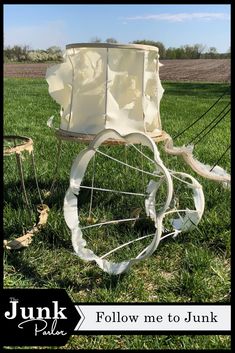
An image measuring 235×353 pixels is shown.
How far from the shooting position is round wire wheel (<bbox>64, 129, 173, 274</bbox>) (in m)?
1.65

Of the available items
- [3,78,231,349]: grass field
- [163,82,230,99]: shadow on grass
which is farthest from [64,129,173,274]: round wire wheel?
[163,82,230,99]: shadow on grass

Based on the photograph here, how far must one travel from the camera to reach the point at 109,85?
1.94 meters

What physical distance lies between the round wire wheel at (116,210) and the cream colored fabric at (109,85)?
0.49 feet

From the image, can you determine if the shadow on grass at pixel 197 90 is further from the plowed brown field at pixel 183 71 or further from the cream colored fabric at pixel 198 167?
the cream colored fabric at pixel 198 167

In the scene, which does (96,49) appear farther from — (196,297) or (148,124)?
(196,297)

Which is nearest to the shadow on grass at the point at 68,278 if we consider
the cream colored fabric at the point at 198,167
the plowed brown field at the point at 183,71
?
the cream colored fabric at the point at 198,167

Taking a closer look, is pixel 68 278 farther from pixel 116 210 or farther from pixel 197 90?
pixel 197 90

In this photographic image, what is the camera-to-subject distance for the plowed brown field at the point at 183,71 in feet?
37.2

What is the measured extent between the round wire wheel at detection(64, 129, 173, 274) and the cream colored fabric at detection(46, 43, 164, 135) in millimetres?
150

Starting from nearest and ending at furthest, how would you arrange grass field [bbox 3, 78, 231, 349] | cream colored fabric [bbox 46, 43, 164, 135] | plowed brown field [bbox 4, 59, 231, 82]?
grass field [bbox 3, 78, 231, 349]
cream colored fabric [bbox 46, 43, 164, 135]
plowed brown field [bbox 4, 59, 231, 82]

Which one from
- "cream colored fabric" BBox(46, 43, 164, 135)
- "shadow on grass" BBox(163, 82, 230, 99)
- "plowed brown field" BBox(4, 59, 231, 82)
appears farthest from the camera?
"plowed brown field" BBox(4, 59, 231, 82)

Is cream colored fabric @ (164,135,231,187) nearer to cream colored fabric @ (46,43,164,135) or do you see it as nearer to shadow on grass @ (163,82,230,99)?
cream colored fabric @ (46,43,164,135)

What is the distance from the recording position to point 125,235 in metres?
2.04
